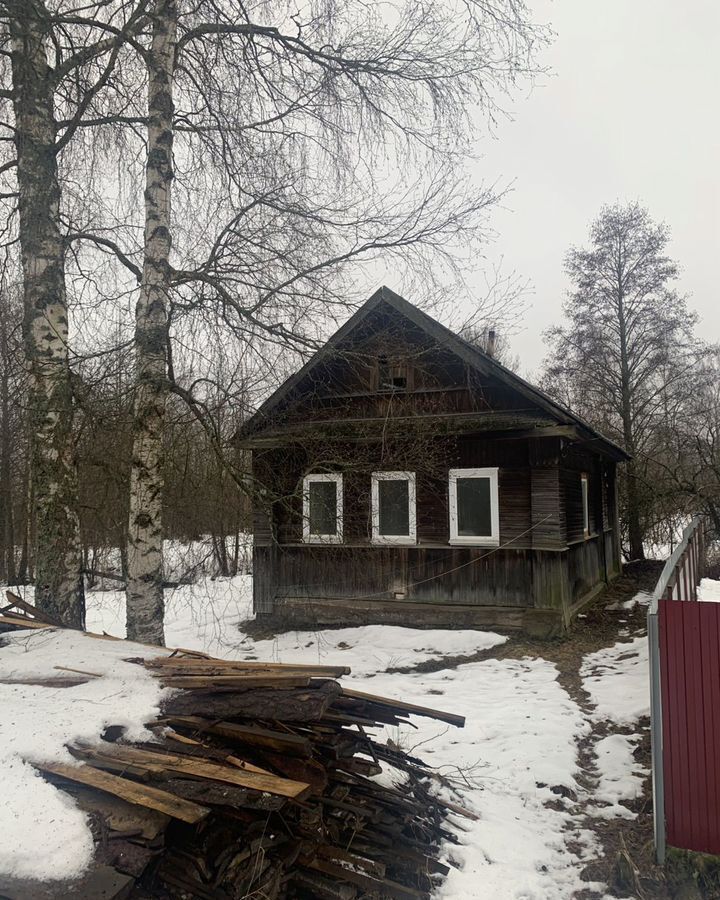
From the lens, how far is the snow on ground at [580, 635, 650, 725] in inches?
268

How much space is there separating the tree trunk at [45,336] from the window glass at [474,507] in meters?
6.75

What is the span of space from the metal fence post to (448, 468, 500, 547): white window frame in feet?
22.2

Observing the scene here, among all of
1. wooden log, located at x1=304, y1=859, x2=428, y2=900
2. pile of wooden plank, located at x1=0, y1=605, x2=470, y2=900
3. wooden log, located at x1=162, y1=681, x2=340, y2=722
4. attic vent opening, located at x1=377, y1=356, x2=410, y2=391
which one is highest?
attic vent opening, located at x1=377, y1=356, x2=410, y2=391

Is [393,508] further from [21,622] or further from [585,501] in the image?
[21,622]

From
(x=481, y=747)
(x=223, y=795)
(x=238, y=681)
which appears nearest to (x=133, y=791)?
(x=223, y=795)

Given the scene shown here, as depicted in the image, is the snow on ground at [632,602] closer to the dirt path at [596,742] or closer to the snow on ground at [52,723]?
the dirt path at [596,742]

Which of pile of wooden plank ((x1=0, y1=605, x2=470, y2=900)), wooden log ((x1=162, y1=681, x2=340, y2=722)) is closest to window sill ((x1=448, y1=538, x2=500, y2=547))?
pile of wooden plank ((x1=0, y1=605, x2=470, y2=900))

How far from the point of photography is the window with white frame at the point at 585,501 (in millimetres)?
13506

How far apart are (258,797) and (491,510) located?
8.38m

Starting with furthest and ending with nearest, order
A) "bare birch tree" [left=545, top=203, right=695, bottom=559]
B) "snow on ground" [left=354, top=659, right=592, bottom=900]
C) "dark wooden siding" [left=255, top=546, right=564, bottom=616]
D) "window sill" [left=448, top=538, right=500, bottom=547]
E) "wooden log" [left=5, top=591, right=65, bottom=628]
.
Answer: "bare birch tree" [left=545, top=203, right=695, bottom=559], "window sill" [left=448, top=538, right=500, bottom=547], "dark wooden siding" [left=255, top=546, right=564, bottom=616], "wooden log" [left=5, top=591, right=65, bottom=628], "snow on ground" [left=354, top=659, right=592, bottom=900]

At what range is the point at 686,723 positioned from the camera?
161 inches

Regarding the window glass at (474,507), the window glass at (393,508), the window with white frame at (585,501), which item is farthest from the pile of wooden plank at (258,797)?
the window with white frame at (585,501)

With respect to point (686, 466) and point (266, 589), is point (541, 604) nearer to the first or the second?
point (266, 589)

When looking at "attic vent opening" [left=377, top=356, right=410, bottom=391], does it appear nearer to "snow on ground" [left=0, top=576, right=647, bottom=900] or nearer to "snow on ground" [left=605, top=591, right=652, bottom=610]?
"snow on ground" [left=0, top=576, right=647, bottom=900]
